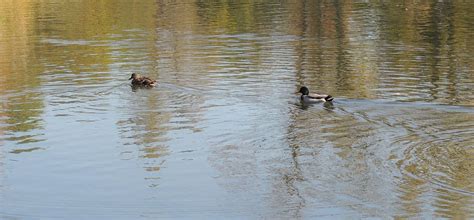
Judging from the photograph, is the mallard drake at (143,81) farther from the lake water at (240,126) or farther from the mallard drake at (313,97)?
the mallard drake at (313,97)

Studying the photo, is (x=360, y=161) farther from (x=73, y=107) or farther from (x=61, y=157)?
(x=73, y=107)

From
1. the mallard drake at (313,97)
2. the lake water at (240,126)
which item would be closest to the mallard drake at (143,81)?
the lake water at (240,126)

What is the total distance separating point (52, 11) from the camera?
6806 cm

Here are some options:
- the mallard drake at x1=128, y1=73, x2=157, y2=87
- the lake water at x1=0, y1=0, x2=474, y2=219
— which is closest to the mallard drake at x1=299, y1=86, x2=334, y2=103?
the lake water at x1=0, y1=0, x2=474, y2=219

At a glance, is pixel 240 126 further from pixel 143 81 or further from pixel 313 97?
pixel 143 81

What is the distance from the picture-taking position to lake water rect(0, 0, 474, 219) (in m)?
18.1

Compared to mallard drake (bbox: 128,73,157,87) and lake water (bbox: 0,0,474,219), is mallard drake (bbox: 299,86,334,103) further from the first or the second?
mallard drake (bbox: 128,73,157,87)

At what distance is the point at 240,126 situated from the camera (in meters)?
24.9

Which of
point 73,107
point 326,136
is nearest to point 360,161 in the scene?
point 326,136

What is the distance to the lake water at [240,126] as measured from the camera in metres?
18.1

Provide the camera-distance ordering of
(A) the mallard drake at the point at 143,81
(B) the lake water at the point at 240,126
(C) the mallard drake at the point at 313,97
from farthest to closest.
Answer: (A) the mallard drake at the point at 143,81 < (C) the mallard drake at the point at 313,97 < (B) the lake water at the point at 240,126

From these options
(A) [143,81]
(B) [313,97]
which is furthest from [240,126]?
(A) [143,81]

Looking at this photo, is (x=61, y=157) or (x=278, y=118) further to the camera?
(x=278, y=118)

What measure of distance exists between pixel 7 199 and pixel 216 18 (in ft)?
139
